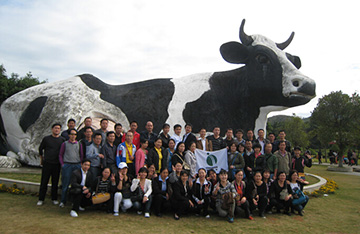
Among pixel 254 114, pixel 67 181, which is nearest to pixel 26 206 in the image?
pixel 67 181

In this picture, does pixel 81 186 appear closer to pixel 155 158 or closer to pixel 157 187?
pixel 157 187

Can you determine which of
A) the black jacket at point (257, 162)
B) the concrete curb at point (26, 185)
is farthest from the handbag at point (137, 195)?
the black jacket at point (257, 162)

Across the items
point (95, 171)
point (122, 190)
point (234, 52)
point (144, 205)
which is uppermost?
point (234, 52)

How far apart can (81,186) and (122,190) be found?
2.12 feet

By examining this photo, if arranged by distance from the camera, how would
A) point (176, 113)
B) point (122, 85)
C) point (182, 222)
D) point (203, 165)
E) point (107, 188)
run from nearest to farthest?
1. point (182, 222)
2. point (107, 188)
3. point (203, 165)
4. point (176, 113)
5. point (122, 85)

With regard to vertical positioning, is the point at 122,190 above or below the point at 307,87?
below

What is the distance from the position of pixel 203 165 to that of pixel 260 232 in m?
1.99

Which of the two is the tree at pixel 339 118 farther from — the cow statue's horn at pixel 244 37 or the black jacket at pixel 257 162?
the black jacket at pixel 257 162

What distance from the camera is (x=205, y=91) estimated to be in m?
7.61

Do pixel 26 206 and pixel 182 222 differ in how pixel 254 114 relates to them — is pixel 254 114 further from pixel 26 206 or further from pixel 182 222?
pixel 26 206

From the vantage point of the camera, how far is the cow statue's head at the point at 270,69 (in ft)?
21.7

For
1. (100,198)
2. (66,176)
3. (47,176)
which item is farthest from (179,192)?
(47,176)

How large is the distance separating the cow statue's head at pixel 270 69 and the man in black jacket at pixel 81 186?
179 inches

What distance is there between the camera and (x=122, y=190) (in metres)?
4.69
